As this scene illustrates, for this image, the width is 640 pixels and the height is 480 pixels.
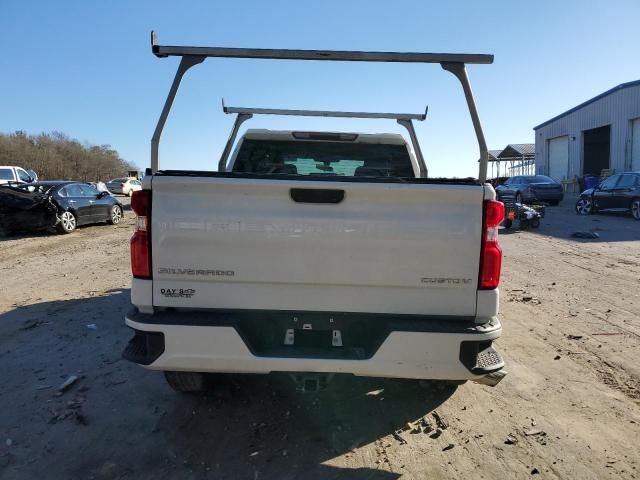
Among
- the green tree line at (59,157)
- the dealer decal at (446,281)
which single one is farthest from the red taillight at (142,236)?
the green tree line at (59,157)

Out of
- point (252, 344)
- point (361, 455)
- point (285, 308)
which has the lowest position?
point (361, 455)

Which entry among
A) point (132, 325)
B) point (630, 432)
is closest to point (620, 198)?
point (630, 432)

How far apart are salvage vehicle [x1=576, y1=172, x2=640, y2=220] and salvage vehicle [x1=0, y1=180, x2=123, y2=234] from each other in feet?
60.9

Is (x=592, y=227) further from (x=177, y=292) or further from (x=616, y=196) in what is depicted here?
(x=177, y=292)

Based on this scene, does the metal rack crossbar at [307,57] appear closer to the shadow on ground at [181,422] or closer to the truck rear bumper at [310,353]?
the truck rear bumper at [310,353]

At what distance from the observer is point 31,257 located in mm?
9992

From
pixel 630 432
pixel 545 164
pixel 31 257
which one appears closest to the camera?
pixel 630 432

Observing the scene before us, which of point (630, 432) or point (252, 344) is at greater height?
point (252, 344)

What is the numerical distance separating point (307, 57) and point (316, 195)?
1046 mm

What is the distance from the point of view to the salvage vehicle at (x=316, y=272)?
257 cm

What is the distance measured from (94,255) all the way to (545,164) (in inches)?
1500

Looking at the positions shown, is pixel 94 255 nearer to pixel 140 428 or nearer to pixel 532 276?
pixel 140 428

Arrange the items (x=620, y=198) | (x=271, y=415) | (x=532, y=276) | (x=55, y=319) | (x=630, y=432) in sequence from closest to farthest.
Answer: (x=630, y=432) < (x=271, y=415) < (x=55, y=319) < (x=532, y=276) < (x=620, y=198)

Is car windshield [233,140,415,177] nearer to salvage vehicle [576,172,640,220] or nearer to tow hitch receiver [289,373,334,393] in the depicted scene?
tow hitch receiver [289,373,334,393]
